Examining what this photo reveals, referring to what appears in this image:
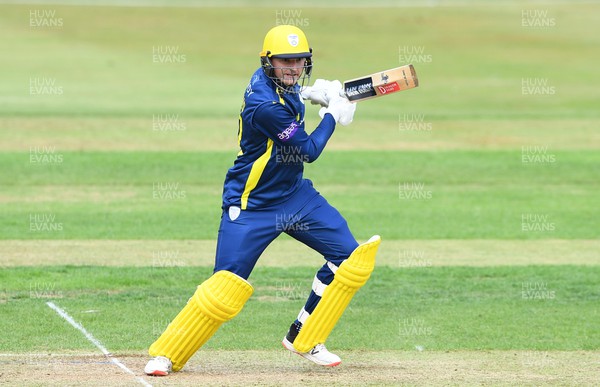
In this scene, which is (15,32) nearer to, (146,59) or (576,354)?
(146,59)

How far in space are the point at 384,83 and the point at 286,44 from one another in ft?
3.06

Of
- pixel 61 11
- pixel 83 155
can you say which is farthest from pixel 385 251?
pixel 61 11

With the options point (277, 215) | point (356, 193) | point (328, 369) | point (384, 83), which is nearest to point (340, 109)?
point (384, 83)

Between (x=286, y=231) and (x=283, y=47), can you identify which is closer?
(x=283, y=47)

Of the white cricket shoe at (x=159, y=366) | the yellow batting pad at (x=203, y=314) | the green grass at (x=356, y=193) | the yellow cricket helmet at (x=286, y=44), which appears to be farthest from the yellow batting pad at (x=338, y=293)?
the green grass at (x=356, y=193)

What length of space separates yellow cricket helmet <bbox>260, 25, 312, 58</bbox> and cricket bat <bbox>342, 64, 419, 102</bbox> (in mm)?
567

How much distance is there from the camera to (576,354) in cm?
1063

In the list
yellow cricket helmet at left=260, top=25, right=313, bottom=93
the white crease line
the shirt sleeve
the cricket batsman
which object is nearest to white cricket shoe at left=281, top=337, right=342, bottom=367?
the cricket batsman

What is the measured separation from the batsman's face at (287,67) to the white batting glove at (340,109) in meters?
0.44

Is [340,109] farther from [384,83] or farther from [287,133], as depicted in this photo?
[287,133]

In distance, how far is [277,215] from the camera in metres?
9.66

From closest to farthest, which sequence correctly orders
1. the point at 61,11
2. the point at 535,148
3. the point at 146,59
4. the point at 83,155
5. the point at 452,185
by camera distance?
the point at 452,185 < the point at 83,155 < the point at 535,148 < the point at 146,59 < the point at 61,11

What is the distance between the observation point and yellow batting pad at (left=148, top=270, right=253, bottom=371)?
932 cm

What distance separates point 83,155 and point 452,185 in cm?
835
